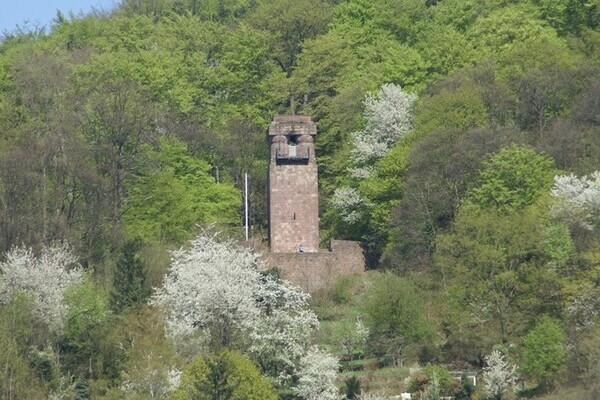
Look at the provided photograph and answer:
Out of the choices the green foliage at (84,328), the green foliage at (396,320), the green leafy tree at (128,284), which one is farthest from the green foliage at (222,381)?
the green leafy tree at (128,284)

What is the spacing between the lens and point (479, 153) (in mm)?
81062

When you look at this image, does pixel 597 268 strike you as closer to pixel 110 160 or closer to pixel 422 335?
pixel 422 335

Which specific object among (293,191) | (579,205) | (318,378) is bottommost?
(318,378)

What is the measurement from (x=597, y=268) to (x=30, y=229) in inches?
793

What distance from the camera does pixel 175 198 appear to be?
86.6m

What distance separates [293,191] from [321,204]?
481 cm

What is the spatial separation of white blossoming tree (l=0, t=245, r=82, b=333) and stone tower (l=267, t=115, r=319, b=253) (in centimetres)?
920

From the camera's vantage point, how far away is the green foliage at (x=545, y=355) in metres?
68.0

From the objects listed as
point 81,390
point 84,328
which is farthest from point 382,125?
point 81,390

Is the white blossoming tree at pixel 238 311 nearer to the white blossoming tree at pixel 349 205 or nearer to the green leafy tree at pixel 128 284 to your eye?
the green leafy tree at pixel 128 284

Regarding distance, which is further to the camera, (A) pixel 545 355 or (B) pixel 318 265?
(B) pixel 318 265

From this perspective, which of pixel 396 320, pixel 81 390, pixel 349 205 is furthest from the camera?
pixel 349 205

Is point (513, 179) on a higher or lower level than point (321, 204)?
lower

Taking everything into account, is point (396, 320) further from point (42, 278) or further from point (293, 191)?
point (293, 191)
